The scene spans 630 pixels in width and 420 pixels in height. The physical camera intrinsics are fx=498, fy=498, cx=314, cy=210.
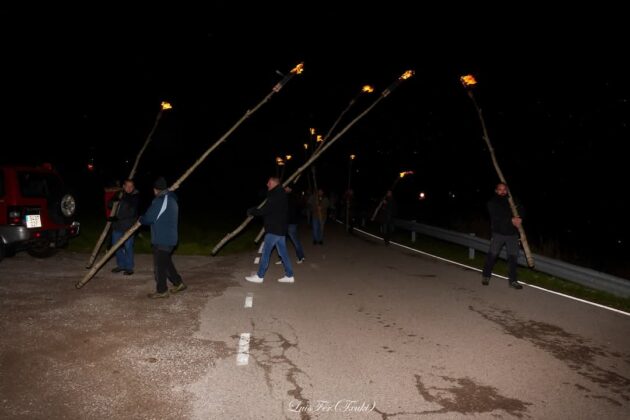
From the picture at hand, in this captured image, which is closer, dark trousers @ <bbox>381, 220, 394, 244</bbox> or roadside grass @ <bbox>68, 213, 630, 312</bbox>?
roadside grass @ <bbox>68, 213, 630, 312</bbox>

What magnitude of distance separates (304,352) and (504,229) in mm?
5500

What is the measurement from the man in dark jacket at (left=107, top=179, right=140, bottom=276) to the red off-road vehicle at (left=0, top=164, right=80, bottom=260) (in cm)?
139

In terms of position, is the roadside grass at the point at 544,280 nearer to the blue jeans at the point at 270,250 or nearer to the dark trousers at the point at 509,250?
the dark trousers at the point at 509,250

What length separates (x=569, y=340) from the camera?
5.99 meters

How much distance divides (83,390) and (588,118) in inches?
731

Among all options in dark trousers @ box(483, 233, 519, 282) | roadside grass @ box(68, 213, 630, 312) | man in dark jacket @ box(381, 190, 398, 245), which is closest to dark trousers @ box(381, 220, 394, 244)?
man in dark jacket @ box(381, 190, 398, 245)

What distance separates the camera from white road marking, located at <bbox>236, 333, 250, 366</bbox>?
498cm

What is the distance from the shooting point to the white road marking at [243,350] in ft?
16.3

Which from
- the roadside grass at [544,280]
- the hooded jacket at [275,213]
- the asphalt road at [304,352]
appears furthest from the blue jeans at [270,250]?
the roadside grass at [544,280]

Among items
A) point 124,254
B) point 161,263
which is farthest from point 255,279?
point 124,254

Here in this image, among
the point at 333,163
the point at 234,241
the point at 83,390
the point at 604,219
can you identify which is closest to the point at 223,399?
A: the point at 83,390

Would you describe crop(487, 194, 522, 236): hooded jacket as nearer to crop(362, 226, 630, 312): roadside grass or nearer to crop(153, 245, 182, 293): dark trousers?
crop(362, 226, 630, 312): roadside grass

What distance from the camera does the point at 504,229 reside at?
9.27 m

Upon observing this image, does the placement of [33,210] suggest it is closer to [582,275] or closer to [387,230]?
[582,275]
